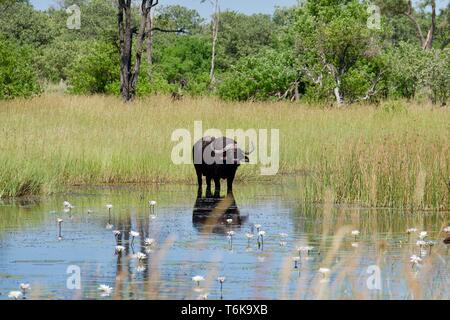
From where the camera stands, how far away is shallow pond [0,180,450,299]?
8602 mm

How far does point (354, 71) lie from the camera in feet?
104

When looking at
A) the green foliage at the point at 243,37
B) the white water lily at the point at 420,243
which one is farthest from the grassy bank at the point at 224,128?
the green foliage at the point at 243,37

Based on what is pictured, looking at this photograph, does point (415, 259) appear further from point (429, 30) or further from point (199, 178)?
point (429, 30)

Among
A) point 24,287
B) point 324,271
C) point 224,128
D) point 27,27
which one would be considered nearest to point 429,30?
point 27,27

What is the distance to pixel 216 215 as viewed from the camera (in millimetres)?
13703

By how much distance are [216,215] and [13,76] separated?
56.3 feet

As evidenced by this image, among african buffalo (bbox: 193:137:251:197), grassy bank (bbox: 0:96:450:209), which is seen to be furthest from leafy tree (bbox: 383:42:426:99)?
african buffalo (bbox: 193:137:251:197)

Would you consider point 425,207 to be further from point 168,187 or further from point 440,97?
point 440,97

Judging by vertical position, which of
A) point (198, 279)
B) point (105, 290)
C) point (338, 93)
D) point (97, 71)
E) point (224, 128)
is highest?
point (97, 71)

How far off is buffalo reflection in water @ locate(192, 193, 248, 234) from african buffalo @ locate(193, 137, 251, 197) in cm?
47

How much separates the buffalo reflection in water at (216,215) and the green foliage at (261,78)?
16.8 m

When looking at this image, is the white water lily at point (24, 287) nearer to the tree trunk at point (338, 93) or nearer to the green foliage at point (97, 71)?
the tree trunk at point (338, 93)
